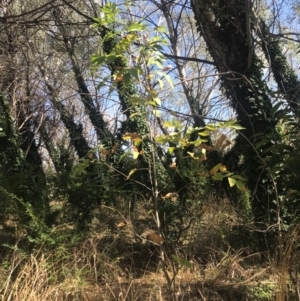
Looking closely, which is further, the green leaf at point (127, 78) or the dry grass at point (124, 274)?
the dry grass at point (124, 274)

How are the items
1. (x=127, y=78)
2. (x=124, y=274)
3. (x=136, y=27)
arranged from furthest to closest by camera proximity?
(x=124, y=274)
(x=136, y=27)
(x=127, y=78)

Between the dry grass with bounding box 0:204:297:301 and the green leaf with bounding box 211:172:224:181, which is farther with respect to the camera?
the dry grass with bounding box 0:204:297:301

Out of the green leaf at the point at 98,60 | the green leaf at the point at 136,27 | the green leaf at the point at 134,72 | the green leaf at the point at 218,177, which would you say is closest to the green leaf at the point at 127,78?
the green leaf at the point at 134,72

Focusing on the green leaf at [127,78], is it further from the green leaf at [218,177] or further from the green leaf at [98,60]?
the green leaf at [218,177]

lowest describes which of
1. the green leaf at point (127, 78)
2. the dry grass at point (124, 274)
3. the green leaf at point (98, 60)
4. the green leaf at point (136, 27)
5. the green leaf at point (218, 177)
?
the dry grass at point (124, 274)

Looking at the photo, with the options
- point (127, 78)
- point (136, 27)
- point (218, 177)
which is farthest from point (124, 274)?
point (136, 27)

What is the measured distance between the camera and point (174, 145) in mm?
2740

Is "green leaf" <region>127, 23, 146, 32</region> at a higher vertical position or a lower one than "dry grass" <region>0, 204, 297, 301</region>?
higher

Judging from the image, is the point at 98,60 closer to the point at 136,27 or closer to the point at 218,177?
the point at 136,27

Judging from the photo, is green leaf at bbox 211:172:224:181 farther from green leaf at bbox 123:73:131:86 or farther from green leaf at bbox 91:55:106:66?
green leaf at bbox 91:55:106:66

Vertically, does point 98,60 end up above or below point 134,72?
above

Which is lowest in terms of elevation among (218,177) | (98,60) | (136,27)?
(218,177)

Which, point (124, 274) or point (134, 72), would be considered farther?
point (124, 274)

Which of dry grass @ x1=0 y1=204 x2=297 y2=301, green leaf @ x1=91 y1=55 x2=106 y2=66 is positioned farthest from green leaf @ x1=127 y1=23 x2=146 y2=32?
dry grass @ x1=0 y1=204 x2=297 y2=301
